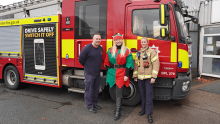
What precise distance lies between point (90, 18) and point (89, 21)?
0.27 ft

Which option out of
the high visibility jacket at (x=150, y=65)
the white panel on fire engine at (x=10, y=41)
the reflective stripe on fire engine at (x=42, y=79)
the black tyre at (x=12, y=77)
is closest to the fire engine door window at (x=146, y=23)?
the high visibility jacket at (x=150, y=65)

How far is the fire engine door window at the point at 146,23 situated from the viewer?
3.88 meters

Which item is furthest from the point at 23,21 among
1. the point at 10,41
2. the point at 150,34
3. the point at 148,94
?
the point at 148,94

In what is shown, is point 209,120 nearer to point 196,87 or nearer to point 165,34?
point 165,34

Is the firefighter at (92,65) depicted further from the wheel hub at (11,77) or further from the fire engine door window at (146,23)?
the wheel hub at (11,77)

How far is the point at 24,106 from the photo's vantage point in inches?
178

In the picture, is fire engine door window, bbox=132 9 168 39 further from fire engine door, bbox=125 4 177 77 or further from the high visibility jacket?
the high visibility jacket

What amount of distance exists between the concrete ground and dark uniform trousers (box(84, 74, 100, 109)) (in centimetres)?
26

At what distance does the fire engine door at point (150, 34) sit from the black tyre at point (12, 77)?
419cm

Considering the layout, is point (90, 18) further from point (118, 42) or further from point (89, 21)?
point (118, 42)

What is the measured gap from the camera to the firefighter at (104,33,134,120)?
3.69 m

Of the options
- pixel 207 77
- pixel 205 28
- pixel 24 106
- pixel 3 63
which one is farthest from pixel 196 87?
pixel 3 63

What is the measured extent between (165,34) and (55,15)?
3.10 metres

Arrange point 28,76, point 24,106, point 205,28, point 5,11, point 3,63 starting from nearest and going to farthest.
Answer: point 24,106, point 28,76, point 3,63, point 5,11, point 205,28
